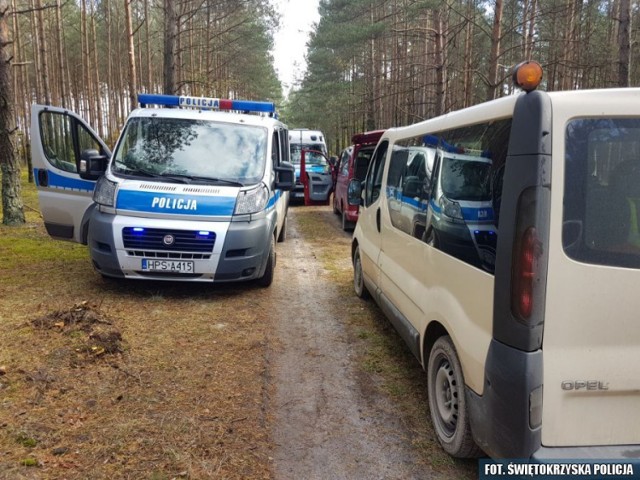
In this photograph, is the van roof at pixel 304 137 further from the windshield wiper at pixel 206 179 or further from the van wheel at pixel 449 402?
the van wheel at pixel 449 402

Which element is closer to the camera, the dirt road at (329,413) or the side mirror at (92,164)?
the dirt road at (329,413)

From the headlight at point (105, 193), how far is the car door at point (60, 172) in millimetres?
770

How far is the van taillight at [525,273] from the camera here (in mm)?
2148

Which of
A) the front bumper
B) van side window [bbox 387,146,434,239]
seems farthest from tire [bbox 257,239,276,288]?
van side window [bbox 387,146,434,239]

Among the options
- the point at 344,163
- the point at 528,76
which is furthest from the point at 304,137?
the point at 528,76

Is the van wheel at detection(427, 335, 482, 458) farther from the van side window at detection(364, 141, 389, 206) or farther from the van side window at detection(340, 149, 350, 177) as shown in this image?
the van side window at detection(340, 149, 350, 177)

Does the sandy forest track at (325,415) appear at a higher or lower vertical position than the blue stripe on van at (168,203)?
lower

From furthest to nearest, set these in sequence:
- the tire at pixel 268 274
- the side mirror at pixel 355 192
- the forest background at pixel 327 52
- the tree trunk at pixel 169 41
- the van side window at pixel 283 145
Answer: the forest background at pixel 327 52 < the tree trunk at pixel 169 41 < the van side window at pixel 283 145 < the tire at pixel 268 274 < the side mirror at pixel 355 192

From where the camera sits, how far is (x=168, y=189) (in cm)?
579

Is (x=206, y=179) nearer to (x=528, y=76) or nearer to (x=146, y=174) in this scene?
(x=146, y=174)

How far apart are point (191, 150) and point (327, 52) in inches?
1219

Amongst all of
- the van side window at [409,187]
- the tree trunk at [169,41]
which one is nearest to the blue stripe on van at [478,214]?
the van side window at [409,187]

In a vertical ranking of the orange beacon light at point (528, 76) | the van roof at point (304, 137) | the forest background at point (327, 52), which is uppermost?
the forest background at point (327, 52)

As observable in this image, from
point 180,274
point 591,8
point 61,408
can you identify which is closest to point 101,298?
point 180,274
